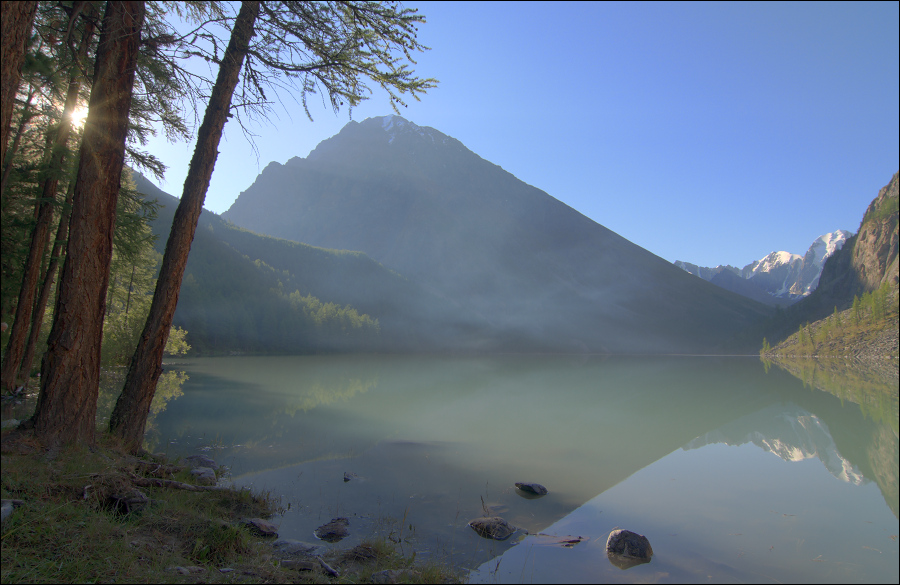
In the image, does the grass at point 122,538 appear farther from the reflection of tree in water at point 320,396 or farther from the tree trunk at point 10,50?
the reflection of tree in water at point 320,396

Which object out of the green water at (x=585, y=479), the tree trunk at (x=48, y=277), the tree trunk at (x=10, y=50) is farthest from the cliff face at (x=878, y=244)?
the tree trunk at (x=10, y=50)

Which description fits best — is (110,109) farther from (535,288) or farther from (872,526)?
(535,288)

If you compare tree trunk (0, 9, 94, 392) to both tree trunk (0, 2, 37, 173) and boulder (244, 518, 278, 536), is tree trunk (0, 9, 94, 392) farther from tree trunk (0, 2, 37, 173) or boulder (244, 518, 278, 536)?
boulder (244, 518, 278, 536)

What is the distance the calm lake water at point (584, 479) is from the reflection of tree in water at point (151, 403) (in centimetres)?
22

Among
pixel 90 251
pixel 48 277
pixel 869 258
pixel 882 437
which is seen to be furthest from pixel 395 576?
pixel 869 258

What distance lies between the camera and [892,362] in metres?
49.2

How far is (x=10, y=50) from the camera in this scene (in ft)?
11.9

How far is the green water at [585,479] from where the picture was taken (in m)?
4.89

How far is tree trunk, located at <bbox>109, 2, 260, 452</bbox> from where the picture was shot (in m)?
6.22

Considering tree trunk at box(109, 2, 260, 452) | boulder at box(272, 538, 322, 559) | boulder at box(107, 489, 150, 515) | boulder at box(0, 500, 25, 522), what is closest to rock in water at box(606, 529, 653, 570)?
boulder at box(272, 538, 322, 559)

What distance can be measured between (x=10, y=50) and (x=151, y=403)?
10054 mm

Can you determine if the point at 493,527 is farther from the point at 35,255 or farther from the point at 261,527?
the point at 35,255

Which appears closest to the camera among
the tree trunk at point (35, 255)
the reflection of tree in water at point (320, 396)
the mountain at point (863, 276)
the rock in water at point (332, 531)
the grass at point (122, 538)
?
the grass at point (122, 538)

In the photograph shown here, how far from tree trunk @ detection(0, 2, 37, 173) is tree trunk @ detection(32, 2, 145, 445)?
1713mm
